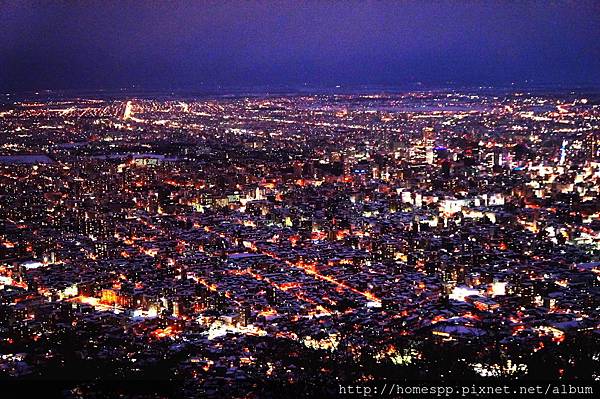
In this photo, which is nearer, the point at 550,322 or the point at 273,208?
the point at 550,322

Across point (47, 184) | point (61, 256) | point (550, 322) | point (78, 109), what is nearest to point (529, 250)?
point (550, 322)

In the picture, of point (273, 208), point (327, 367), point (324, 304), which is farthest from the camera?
point (273, 208)

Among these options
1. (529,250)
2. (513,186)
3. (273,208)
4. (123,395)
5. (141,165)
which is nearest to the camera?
(123,395)

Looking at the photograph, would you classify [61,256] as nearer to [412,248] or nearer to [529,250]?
[412,248]

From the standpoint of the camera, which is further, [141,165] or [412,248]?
[141,165]

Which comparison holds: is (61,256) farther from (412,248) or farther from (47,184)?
(47,184)

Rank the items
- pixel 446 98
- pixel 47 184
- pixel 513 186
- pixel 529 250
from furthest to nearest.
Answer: pixel 446 98
pixel 47 184
pixel 513 186
pixel 529 250

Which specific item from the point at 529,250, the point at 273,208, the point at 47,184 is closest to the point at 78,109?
the point at 47,184

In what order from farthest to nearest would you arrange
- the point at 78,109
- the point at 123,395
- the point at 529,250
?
the point at 78,109
the point at 529,250
the point at 123,395
